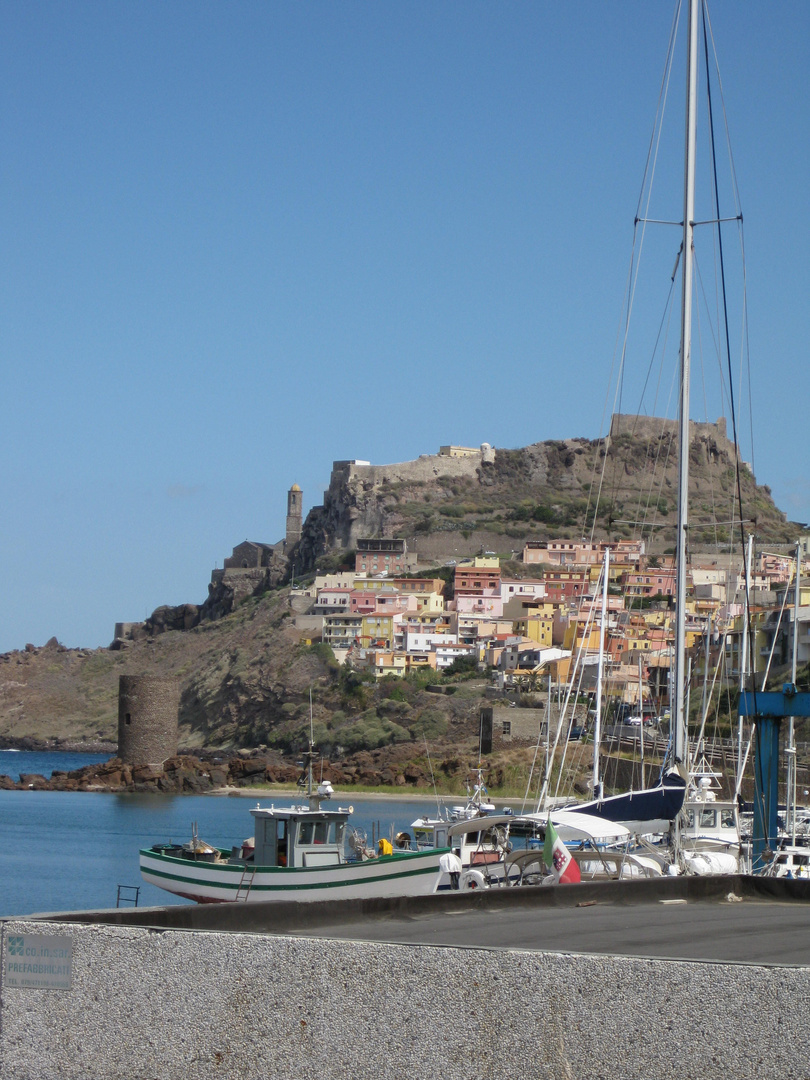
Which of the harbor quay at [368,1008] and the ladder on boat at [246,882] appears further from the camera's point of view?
the ladder on boat at [246,882]

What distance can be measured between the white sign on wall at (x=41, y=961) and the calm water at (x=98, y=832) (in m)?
11.1

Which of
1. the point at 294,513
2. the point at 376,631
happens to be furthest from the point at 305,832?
the point at 294,513

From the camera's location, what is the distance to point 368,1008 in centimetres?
528

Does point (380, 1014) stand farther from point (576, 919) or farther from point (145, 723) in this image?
point (145, 723)

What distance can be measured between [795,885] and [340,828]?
1127 centimetres

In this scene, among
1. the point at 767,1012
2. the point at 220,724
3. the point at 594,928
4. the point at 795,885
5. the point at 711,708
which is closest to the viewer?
the point at 767,1012

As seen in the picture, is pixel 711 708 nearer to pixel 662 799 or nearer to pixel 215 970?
pixel 662 799

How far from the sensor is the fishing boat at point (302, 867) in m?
17.0

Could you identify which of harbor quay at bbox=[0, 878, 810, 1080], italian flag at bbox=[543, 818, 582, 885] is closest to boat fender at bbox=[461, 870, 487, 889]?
italian flag at bbox=[543, 818, 582, 885]

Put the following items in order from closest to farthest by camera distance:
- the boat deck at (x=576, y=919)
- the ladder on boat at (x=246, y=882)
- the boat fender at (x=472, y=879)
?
the boat deck at (x=576, y=919), the boat fender at (x=472, y=879), the ladder on boat at (x=246, y=882)

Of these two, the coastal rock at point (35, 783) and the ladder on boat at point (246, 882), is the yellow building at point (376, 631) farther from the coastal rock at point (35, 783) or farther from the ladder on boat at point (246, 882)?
the ladder on boat at point (246, 882)

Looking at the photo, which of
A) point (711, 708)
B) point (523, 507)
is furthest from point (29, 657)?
point (711, 708)

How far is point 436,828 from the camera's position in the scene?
2200cm

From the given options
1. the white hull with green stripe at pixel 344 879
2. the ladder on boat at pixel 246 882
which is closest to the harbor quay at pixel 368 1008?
the white hull with green stripe at pixel 344 879
